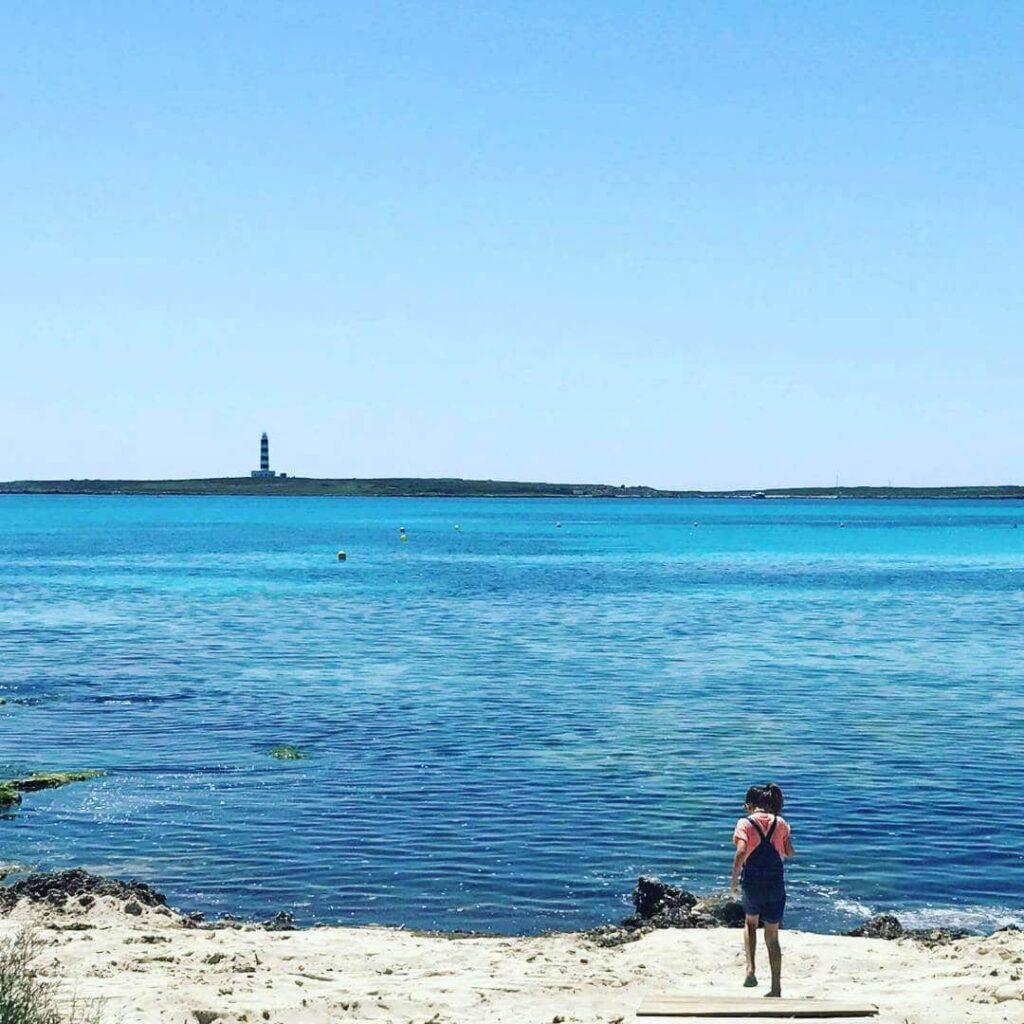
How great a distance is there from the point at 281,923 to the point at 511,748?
528 inches

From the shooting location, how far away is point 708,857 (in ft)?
75.7

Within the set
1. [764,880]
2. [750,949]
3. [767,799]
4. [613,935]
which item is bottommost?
[613,935]

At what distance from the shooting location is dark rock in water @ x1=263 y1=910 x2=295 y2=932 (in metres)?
18.9

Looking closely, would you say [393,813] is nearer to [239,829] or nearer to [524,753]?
[239,829]

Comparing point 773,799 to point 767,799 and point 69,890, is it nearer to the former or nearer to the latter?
point 767,799

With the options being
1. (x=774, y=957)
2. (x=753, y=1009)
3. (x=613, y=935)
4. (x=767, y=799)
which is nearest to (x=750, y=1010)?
(x=753, y=1009)

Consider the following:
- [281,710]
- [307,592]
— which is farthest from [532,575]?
[281,710]

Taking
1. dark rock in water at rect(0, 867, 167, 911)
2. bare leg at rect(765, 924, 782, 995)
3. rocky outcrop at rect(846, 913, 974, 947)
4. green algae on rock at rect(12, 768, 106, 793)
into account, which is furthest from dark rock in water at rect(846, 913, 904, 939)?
green algae on rock at rect(12, 768, 106, 793)

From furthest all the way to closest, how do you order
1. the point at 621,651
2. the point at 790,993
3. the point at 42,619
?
the point at 42,619 < the point at 621,651 < the point at 790,993

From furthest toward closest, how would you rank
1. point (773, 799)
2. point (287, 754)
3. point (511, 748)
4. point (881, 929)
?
point (511, 748) → point (287, 754) → point (881, 929) → point (773, 799)

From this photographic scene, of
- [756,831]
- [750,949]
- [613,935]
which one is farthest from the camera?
[613,935]

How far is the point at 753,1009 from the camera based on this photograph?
14.0 metres

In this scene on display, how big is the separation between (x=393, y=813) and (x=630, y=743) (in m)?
8.32

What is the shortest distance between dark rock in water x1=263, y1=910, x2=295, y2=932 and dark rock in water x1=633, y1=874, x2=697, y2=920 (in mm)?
4841
